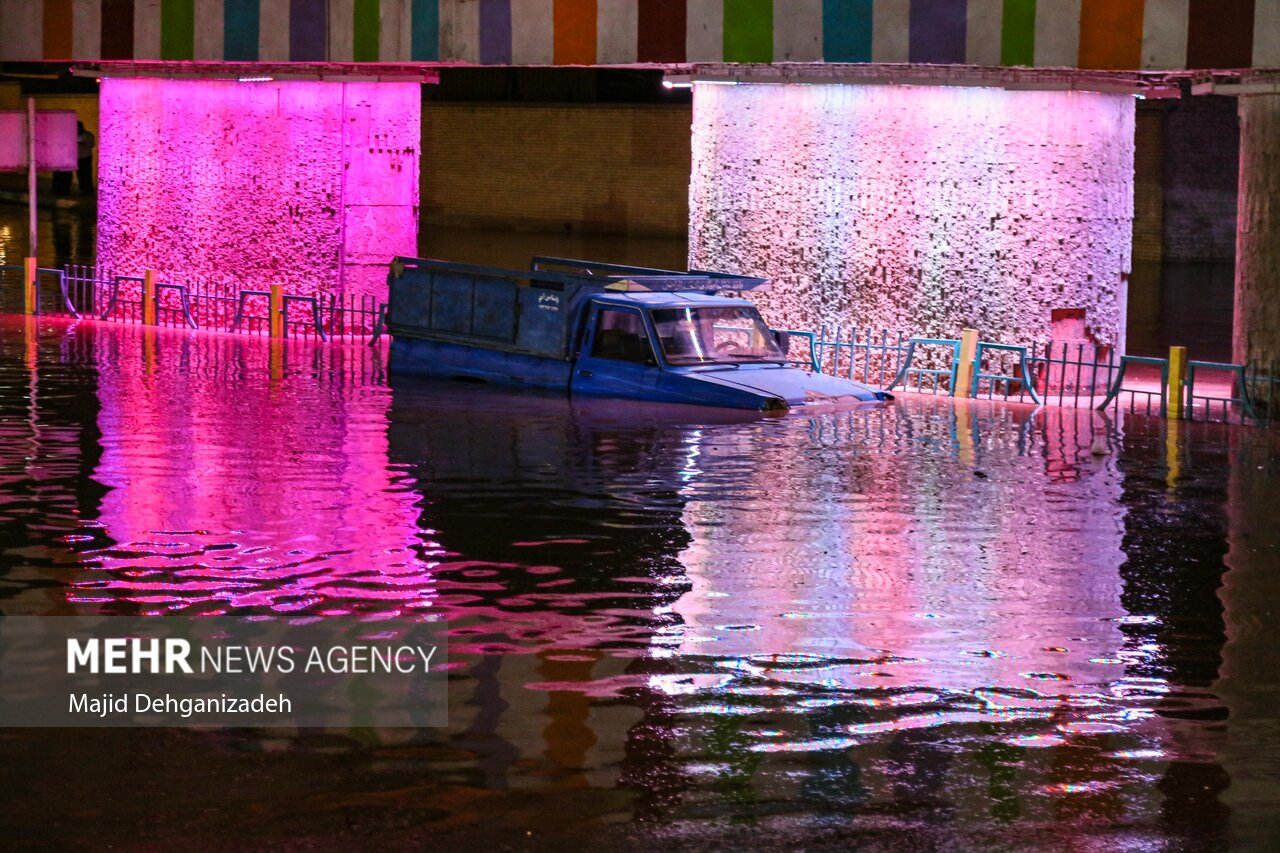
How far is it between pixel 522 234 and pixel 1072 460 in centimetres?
3577

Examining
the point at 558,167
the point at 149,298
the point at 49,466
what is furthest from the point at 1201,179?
the point at 49,466

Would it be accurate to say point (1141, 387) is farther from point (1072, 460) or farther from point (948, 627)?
point (948, 627)

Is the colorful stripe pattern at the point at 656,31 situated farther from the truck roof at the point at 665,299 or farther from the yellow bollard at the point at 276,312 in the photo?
the yellow bollard at the point at 276,312

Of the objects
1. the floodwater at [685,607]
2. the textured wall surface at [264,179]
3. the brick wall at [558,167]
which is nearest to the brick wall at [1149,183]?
the brick wall at [558,167]

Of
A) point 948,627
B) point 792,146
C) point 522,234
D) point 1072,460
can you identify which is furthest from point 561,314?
point 522,234

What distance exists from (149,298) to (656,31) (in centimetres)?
886

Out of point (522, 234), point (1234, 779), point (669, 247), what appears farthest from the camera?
point (522, 234)

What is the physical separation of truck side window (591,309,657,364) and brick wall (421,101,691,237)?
96.8 ft

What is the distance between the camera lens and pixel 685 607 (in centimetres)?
945

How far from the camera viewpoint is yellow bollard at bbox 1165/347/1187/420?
58.7 ft

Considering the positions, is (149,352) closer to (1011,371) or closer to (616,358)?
(616,358)

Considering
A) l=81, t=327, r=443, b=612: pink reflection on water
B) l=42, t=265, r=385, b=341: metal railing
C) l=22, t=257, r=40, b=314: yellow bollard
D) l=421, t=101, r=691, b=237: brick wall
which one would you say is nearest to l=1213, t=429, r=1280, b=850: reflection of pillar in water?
l=81, t=327, r=443, b=612: pink reflection on water

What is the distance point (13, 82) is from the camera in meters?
58.1

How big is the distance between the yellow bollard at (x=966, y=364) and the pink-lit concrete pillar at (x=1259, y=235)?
8.49ft
